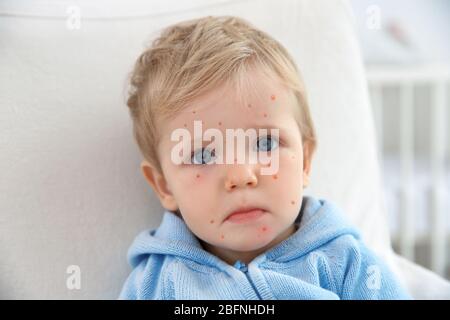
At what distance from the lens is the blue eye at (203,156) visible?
0.62 meters

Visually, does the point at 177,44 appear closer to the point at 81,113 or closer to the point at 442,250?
the point at 81,113

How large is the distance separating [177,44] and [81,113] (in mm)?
129

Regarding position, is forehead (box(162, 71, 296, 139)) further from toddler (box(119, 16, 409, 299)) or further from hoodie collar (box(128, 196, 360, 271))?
hoodie collar (box(128, 196, 360, 271))

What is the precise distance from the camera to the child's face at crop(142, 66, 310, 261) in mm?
608

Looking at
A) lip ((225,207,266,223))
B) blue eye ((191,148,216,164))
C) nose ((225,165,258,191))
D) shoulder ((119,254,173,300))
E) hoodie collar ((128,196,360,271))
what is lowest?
shoulder ((119,254,173,300))

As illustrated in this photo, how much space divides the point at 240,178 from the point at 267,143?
5cm

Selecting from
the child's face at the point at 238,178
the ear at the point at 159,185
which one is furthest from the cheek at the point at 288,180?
the ear at the point at 159,185

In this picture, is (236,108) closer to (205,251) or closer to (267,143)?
(267,143)

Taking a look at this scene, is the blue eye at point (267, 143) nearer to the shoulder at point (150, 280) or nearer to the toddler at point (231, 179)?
the toddler at point (231, 179)

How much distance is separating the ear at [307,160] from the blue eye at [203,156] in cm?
12

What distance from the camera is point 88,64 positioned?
67 centimetres

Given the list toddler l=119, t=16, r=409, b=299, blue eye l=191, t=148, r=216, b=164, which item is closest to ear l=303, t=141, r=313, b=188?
toddler l=119, t=16, r=409, b=299

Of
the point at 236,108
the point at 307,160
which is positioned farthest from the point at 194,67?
the point at 307,160
